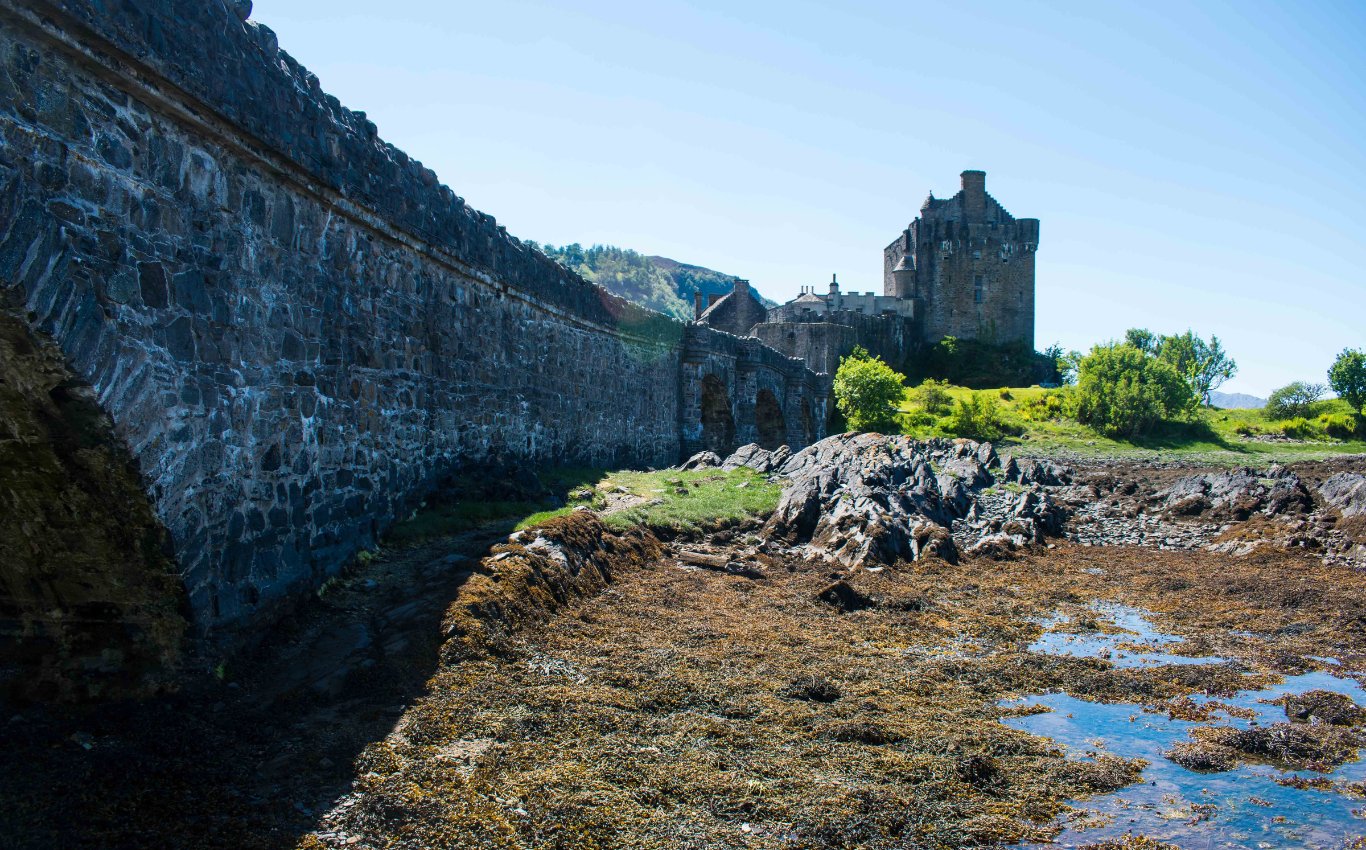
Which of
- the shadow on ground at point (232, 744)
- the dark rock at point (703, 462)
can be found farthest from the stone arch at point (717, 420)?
the shadow on ground at point (232, 744)

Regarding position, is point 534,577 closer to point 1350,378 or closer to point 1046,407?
point 1046,407

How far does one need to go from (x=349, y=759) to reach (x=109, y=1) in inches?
182

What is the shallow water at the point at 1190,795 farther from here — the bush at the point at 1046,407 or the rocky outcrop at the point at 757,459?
the bush at the point at 1046,407

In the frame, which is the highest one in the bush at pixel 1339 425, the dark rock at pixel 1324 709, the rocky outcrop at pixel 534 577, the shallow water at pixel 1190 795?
the bush at pixel 1339 425

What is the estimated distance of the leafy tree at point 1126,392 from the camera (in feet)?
148

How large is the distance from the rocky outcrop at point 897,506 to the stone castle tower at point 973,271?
42.9 m

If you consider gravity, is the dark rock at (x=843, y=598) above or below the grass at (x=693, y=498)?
below

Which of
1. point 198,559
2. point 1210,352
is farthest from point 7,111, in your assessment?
point 1210,352

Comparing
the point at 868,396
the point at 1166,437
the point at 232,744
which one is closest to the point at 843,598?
the point at 232,744

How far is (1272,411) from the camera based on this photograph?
5319 centimetres

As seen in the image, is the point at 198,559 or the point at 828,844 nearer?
the point at 828,844

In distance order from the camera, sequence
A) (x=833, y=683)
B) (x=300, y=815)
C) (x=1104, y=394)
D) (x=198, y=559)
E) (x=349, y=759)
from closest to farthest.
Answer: (x=300, y=815) < (x=349, y=759) < (x=198, y=559) < (x=833, y=683) < (x=1104, y=394)

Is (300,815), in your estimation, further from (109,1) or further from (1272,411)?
(1272,411)

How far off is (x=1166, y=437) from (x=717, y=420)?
2789 cm
